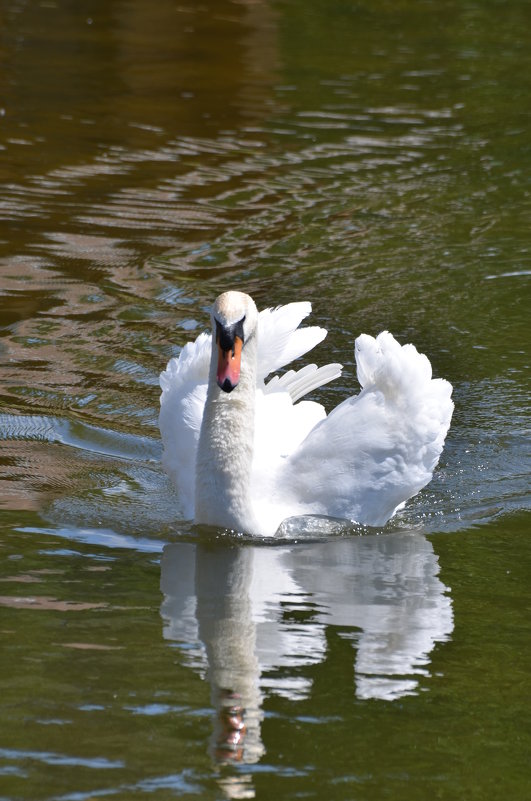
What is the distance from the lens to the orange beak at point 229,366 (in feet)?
21.6

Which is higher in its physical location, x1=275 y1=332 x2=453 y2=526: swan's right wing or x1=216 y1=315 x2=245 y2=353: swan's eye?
x1=216 y1=315 x2=245 y2=353: swan's eye

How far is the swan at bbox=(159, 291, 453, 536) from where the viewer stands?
6.99 m

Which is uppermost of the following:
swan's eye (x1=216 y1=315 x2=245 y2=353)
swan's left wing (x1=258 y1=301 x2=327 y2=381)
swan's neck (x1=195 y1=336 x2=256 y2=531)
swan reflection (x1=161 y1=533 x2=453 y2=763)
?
swan's eye (x1=216 y1=315 x2=245 y2=353)

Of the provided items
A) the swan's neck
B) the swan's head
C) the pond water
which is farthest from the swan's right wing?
the swan's head

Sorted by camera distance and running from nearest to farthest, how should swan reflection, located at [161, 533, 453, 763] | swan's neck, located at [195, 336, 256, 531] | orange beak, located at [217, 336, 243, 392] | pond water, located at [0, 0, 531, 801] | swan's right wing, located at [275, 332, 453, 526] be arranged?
pond water, located at [0, 0, 531, 801], swan reflection, located at [161, 533, 453, 763], orange beak, located at [217, 336, 243, 392], swan's neck, located at [195, 336, 256, 531], swan's right wing, located at [275, 332, 453, 526]

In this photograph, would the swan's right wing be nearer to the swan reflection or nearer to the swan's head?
the swan reflection

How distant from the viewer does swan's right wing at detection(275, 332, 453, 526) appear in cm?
720

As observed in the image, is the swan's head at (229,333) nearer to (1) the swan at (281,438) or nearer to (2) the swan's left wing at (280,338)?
(1) the swan at (281,438)

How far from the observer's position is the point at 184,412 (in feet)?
25.5

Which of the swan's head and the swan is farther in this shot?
the swan

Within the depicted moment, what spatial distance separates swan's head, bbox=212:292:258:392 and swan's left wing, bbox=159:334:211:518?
3.05 feet

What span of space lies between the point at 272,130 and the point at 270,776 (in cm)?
1233

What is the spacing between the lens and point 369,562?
696 centimetres

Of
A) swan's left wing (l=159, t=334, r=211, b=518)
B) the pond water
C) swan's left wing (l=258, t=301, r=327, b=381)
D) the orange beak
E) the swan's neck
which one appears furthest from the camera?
swan's left wing (l=258, t=301, r=327, b=381)
